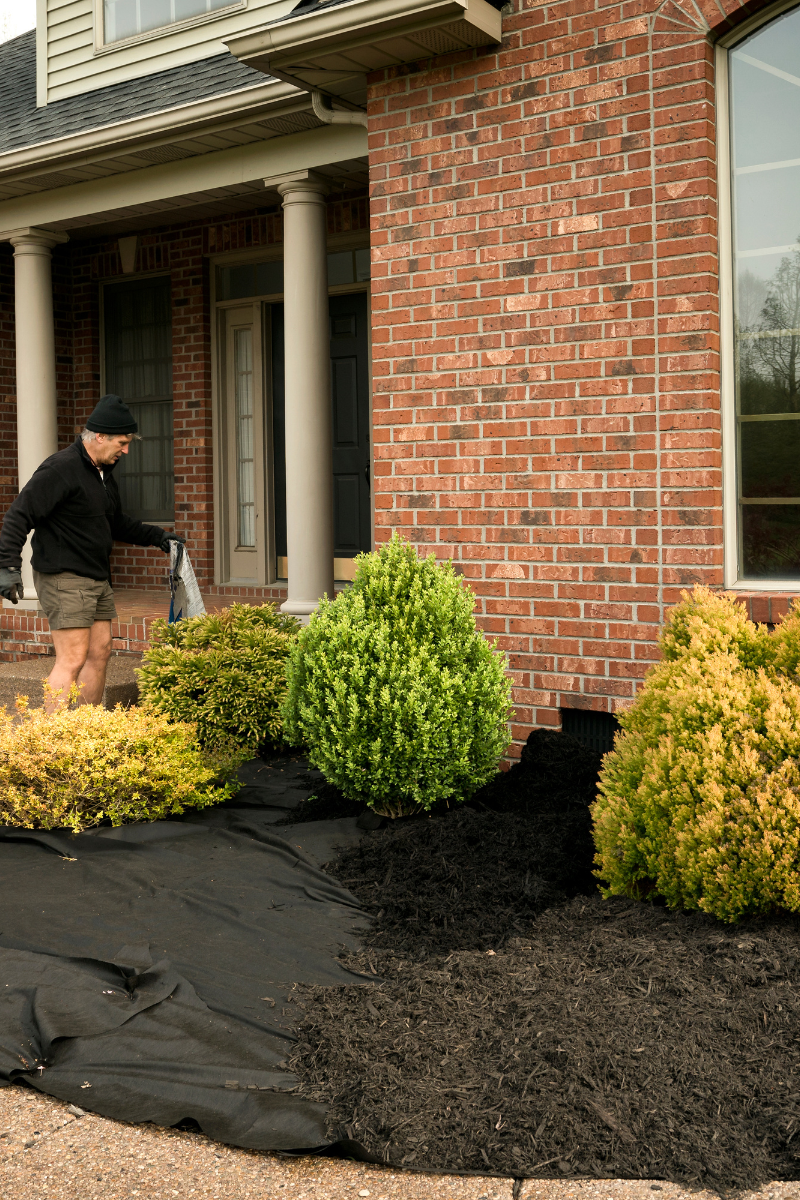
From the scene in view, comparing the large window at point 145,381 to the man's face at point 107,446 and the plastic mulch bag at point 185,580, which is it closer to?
the plastic mulch bag at point 185,580

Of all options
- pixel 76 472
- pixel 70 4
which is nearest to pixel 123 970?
pixel 76 472

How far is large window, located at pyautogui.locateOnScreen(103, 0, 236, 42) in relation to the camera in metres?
8.34

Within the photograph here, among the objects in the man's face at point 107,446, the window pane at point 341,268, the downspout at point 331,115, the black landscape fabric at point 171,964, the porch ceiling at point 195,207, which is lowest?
the black landscape fabric at point 171,964

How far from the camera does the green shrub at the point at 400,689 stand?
4.54 meters

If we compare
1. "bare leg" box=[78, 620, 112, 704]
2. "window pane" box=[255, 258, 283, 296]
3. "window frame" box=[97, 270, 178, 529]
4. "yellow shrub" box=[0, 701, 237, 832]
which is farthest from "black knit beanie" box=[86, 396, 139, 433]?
"window frame" box=[97, 270, 178, 529]

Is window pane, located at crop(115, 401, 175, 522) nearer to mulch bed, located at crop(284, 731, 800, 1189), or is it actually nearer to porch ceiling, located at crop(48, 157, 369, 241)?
porch ceiling, located at crop(48, 157, 369, 241)

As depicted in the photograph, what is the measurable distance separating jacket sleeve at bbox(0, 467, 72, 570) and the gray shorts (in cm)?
26

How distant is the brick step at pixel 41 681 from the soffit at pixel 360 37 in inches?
144

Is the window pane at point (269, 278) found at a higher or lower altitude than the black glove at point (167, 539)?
higher

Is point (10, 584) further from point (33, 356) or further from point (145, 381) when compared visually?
point (145, 381)

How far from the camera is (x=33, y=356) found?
8789mm

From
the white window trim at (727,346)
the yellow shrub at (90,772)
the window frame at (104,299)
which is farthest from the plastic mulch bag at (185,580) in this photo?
the window frame at (104,299)

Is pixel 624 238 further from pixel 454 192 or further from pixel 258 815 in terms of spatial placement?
pixel 258 815

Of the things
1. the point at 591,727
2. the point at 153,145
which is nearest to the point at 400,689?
the point at 591,727
